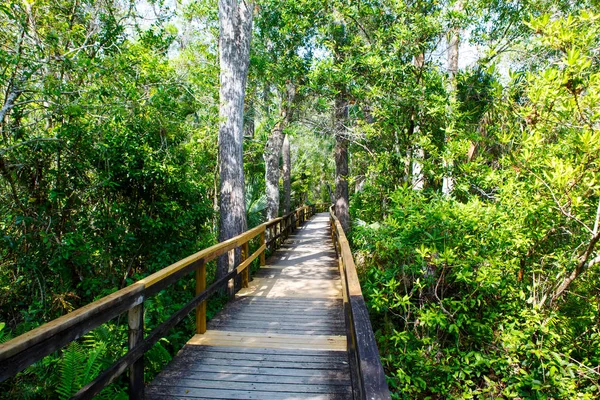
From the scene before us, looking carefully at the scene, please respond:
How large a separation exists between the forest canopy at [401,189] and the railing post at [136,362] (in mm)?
785

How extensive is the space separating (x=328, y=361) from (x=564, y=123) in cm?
375

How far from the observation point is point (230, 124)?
7.29 metres

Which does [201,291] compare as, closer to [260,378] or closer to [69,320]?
[260,378]

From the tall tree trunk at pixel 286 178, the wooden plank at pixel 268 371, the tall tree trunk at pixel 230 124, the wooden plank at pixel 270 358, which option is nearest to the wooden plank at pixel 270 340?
the wooden plank at pixel 270 358

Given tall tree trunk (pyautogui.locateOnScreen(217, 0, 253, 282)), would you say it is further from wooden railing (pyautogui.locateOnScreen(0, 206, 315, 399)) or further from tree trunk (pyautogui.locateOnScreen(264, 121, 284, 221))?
tree trunk (pyautogui.locateOnScreen(264, 121, 284, 221))

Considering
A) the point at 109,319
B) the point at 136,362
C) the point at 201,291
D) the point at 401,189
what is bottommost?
the point at 136,362

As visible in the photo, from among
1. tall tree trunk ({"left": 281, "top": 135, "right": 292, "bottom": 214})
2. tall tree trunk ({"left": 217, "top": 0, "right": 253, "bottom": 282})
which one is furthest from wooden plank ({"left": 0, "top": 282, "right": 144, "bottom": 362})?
tall tree trunk ({"left": 281, "top": 135, "right": 292, "bottom": 214})

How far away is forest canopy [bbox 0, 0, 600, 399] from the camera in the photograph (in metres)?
4.10

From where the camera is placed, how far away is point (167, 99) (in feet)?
18.8

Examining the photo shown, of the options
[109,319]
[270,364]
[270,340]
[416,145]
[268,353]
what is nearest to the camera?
[109,319]

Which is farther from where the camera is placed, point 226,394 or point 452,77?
point 452,77

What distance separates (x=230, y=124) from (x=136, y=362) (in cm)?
540

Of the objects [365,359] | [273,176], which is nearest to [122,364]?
[365,359]

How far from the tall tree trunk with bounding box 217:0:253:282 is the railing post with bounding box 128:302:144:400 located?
4348 millimetres
